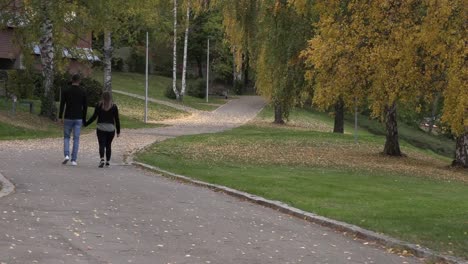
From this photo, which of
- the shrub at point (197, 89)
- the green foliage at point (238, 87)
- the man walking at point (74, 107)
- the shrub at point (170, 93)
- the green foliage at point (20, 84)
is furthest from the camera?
the green foliage at point (238, 87)

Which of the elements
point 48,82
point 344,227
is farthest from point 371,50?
point 48,82

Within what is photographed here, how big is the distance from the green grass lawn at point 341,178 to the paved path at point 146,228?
100cm

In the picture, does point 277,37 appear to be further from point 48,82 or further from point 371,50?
point 371,50

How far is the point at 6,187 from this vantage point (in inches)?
454

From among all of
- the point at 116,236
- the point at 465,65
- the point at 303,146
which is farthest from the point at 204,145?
the point at 116,236

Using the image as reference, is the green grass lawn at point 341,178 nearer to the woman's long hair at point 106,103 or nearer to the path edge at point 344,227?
the path edge at point 344,227

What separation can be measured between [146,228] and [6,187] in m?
3.76

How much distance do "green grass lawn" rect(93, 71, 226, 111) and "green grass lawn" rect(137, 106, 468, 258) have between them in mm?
29225

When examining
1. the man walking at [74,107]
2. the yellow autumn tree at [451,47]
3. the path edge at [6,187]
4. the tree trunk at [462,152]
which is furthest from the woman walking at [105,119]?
the tree trunk at [462,152]

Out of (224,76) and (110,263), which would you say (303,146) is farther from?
(224,76)

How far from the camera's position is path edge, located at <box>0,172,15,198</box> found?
1088 cm

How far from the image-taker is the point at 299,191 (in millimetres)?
13414

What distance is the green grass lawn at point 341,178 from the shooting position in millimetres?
10156

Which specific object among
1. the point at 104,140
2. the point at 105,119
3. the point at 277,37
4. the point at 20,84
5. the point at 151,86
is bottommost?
the point at 151,86
